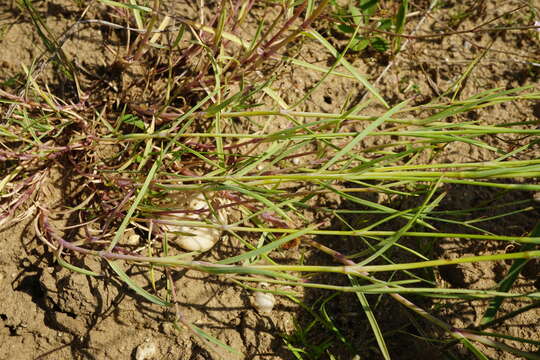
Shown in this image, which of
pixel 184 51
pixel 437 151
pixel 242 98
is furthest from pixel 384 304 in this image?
pixel 184 51

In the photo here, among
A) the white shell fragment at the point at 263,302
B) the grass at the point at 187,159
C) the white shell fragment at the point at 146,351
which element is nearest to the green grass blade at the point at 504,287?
the grass at the point at 187,159

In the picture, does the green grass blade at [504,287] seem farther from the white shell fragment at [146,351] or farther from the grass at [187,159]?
the white shell fragment at [146,351]

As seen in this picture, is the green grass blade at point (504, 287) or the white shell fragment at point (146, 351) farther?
the white shell fragment at point (146, 351)

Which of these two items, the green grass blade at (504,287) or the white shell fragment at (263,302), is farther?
the white shell fragment at (263,302)

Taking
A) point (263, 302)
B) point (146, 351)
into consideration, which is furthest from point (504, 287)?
point (146, 351)

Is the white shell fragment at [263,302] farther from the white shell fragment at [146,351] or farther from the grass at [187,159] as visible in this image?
the white shell fragment at [146,351]

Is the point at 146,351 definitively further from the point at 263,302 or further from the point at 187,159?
the point at 187,159

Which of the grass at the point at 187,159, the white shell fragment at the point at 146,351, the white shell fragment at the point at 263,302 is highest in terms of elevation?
the grass at the point at 187,159

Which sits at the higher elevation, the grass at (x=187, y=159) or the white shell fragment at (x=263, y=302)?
the grass at (x=187, y=159)

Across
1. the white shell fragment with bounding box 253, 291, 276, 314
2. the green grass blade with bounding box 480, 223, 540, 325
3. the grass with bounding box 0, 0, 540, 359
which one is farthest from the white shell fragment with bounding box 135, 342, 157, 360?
the green grass blade with bounding box 480, 223, 540, 325
